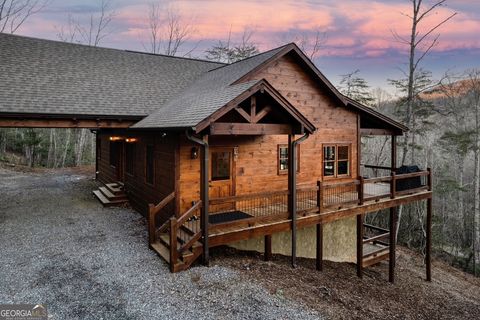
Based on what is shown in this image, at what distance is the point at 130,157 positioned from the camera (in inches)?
528

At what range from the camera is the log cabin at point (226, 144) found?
8148 mm

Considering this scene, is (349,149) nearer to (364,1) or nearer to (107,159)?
(364,1)

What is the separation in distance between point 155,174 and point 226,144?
9.02 feet

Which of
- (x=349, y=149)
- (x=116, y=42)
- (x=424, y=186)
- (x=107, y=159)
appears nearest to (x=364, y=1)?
(x=349, y=149)

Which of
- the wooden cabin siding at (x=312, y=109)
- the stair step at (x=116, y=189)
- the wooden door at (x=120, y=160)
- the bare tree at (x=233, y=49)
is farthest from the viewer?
the bare tree at (x=233, y=49)

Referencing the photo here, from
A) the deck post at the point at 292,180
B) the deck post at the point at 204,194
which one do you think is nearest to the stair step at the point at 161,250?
the deck post at the point at 204,194

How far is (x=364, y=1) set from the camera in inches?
730

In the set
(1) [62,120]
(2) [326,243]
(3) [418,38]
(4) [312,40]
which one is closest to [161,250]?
(1) [62,120]

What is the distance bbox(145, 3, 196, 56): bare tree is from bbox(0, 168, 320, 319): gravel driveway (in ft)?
86.3

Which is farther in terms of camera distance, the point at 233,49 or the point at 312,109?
the point at 233,49

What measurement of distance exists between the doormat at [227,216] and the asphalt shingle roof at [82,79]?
5.18 m

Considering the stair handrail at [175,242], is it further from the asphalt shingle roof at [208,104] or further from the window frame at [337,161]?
the window frame at [337,161]

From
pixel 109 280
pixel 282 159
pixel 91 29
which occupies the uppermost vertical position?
pixel 91 29

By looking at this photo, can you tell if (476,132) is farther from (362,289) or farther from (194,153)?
(194,153)
